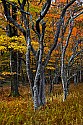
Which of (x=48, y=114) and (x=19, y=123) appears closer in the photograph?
(x=19, y=123)

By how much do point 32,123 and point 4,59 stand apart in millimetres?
21947

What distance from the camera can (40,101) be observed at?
32.3 feet

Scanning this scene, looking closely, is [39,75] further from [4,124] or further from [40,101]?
[4,124]

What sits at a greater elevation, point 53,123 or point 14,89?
point 53,123

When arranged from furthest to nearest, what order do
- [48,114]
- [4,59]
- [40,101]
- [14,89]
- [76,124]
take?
[4,59], [14,89], [40,101], [48,114], [76,124]

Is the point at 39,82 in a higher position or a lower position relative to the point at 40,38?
lower

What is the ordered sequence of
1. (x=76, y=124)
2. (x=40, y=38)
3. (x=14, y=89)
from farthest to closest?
(x=14, y=89)
(x=40, y=38)
(x=76, y=124)

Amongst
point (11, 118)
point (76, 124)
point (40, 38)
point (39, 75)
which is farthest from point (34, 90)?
→ point (76, 124)

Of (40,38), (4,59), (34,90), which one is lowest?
(4,59)

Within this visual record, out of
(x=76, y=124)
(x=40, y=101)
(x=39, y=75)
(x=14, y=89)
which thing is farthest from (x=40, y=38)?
(x=14, y=89)

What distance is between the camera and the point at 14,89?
1958 centimetres

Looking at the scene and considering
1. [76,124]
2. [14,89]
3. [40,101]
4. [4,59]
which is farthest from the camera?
[4,59]

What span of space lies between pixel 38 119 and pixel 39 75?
310 cm

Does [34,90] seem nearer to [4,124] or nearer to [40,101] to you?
[40,101]
